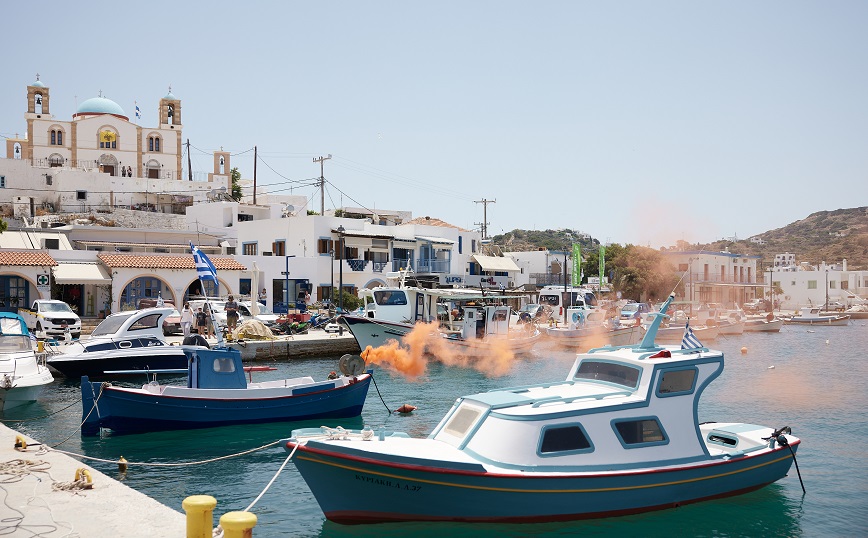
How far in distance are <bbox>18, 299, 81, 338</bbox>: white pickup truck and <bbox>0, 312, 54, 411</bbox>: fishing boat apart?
10104 millimetres

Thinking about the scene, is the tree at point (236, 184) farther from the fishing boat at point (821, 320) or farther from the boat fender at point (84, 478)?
the boat fender at point (84, 478)

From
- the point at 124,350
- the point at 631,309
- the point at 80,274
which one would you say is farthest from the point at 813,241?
the point at 124,350

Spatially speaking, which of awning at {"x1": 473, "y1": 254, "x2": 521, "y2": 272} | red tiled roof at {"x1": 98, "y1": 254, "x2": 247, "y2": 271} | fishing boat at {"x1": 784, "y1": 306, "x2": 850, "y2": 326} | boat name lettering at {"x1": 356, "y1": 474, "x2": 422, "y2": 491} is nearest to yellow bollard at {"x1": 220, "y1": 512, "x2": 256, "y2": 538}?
boat name lettering at {"x1": 356, "y1": 474, "x2": 422, "y2": 491}

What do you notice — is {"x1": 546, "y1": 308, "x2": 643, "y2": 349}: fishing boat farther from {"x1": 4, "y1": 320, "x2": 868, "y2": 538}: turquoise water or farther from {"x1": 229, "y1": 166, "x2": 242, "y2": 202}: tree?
{"x1": 229, "y1": 166, "x2": 242, "y2": 202}: tree

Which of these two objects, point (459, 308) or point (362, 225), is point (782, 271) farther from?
point (459, 308)

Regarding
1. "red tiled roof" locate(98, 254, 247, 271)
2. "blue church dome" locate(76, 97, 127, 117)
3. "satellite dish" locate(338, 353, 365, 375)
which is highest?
"blue church dome" locate(76, 97, 127, 117)

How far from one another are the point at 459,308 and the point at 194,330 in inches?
571

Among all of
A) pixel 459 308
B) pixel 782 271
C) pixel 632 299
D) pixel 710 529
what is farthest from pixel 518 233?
pixel 710 529

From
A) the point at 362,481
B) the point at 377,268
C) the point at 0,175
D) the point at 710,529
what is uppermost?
the point at 0,175

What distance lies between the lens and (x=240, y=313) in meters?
41.8

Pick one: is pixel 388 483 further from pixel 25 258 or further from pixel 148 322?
pixel 25 258

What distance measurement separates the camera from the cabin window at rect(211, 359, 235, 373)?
66.0ft

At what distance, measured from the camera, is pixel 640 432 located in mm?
12883

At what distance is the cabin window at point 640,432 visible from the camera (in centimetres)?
1272
